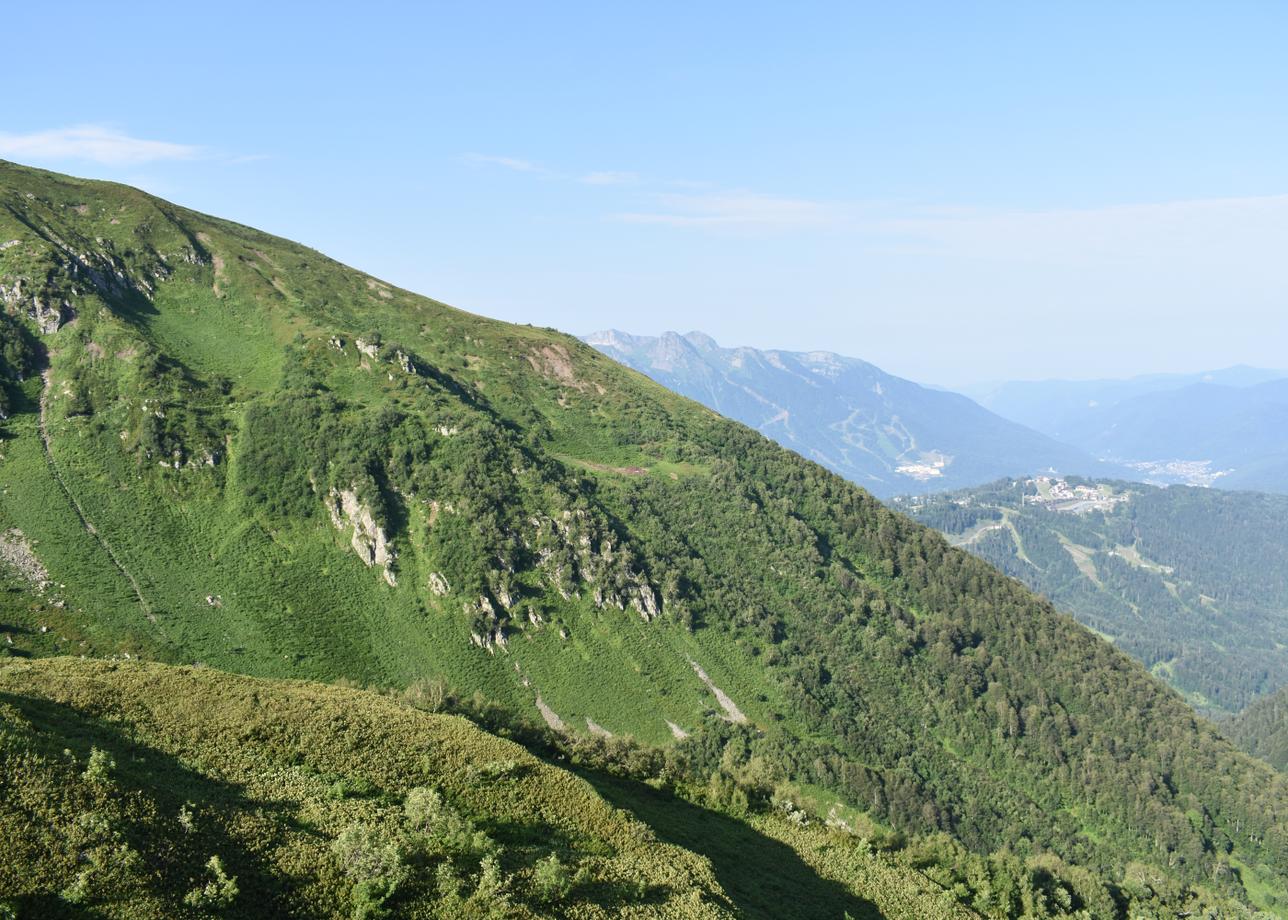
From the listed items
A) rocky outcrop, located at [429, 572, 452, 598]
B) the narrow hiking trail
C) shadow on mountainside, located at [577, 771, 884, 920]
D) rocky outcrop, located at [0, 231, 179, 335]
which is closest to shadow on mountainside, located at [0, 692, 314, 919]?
shadow on mountainside, located at [577, 771, 884, 920]

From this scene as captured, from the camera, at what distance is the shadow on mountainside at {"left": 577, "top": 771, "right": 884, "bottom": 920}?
2235 inches

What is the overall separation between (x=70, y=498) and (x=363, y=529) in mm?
47245

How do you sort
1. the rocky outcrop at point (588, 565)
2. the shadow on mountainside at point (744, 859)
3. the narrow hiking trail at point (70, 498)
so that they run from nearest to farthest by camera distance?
the shadow on mountainside at point (744, 859) → the narrow hiking trail at point (70, 498) → the rocky outcrop at point (588, 565)

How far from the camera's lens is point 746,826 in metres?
74.8

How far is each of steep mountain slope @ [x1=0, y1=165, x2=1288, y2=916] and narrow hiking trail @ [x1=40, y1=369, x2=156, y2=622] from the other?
1.73 feet

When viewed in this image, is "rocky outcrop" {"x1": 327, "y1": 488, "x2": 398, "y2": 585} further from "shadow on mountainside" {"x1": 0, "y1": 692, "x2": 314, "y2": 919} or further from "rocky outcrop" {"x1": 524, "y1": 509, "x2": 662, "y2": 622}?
"shadow on mountainside" {"x1": 0, "y1": 692, "x2": 314, "y2": 919}

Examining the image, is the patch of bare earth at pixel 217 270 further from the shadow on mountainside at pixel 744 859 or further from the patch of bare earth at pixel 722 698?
the shadow on mountainside at pixel 744 859

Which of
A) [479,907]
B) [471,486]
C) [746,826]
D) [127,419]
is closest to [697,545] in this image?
[471,486]

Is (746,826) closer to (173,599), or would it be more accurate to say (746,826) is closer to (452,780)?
(452,780)

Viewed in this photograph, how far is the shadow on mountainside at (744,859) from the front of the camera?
5678 cm

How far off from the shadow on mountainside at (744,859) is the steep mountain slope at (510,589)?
48.6 metres

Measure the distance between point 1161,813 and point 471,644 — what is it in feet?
480

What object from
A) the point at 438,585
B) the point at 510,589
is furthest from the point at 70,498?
the point at 510,589

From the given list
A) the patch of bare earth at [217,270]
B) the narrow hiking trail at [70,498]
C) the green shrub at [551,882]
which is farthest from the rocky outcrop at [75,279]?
the green shrub at [551,882]
